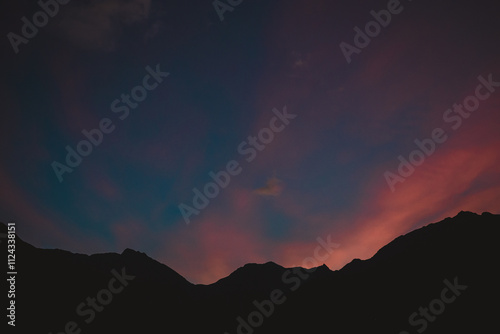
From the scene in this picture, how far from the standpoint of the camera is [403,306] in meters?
48.1

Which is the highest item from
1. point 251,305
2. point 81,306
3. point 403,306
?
point 81,306

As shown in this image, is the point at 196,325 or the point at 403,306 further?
the point at 196,325

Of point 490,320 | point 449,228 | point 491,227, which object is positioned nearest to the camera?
point 490,320

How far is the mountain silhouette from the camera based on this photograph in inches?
1544

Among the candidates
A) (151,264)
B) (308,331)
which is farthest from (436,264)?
(151,264)

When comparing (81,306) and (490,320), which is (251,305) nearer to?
(81,306)

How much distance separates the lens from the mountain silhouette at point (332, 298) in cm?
3922

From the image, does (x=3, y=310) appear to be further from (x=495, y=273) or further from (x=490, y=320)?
(x=495, y=273)

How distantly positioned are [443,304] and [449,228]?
23.9 meters

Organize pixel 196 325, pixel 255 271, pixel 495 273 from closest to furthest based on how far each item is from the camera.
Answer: pixel 495 273 < pixel 196 325 < pixel 255 271

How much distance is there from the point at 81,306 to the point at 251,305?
2095 inches

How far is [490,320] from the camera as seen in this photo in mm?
36844

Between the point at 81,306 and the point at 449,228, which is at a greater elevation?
the point at 81,306

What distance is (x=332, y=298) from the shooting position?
2293 inches
